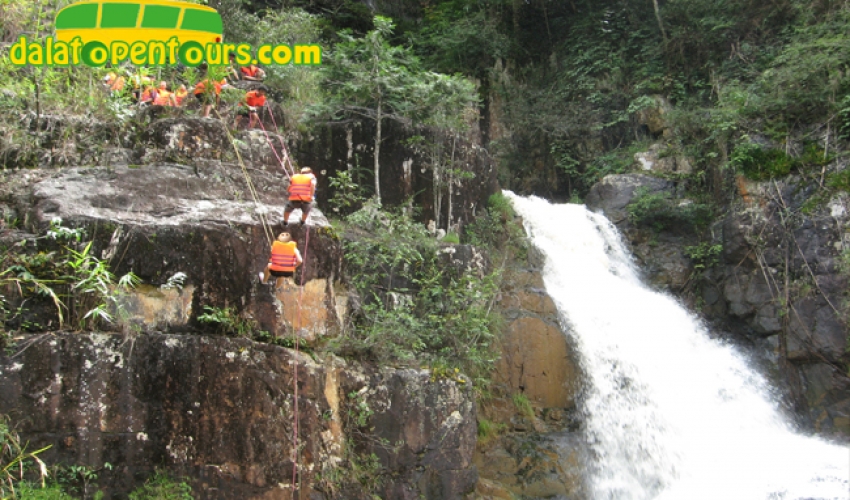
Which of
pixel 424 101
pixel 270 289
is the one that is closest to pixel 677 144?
pixel 424 101

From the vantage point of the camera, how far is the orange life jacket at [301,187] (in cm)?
785

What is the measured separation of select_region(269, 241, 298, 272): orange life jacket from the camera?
7.32 m

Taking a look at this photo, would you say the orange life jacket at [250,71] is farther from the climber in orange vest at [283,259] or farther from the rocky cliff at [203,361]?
the climber in orange vest at [283,259]

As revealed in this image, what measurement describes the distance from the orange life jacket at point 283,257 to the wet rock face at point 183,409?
99 centimetres

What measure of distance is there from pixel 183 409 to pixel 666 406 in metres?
8.17

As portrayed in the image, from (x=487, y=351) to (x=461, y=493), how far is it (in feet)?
8.77

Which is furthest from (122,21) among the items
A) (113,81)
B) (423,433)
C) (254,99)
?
(423,433)

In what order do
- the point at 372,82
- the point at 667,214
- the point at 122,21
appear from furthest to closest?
the point at 667,214 < the point at 372,82 < the point at 122,21

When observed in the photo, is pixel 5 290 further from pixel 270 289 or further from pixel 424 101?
pixel 424 101

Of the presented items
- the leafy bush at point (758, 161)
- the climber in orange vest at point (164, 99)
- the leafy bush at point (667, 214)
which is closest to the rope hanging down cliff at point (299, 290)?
the climber in orange vest at point (164, 99)

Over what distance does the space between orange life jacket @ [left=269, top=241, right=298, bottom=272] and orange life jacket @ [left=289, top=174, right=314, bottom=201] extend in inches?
30.5

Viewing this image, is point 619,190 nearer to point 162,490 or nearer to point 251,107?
point 251,107

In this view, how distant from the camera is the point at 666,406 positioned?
11.4 metres

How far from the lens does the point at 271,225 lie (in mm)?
8086
